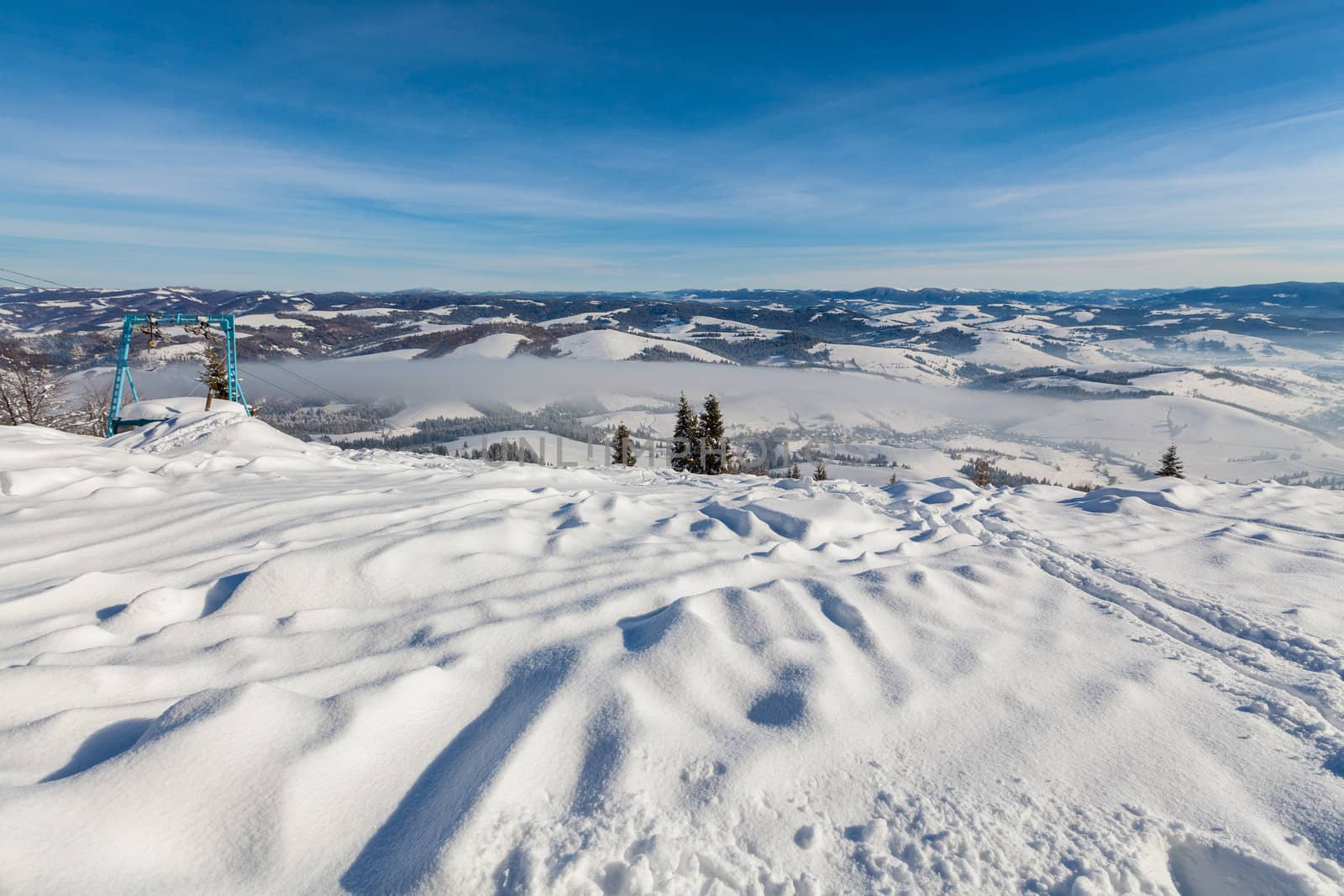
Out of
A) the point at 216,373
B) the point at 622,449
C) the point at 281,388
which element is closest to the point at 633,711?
the point at 622,449

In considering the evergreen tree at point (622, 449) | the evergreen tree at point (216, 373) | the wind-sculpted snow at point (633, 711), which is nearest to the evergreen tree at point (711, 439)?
the evergreen tree at point (622, 449)

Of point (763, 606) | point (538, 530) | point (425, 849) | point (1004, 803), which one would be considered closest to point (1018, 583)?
point (763, 606)

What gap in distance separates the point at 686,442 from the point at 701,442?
114 cm

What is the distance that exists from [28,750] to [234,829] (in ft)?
4.06

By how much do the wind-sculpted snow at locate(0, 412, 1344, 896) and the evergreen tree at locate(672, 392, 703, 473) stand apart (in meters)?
27.5

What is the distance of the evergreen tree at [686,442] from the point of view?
35.0 m

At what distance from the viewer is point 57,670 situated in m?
3.22

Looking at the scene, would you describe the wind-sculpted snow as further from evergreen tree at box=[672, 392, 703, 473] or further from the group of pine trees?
evergreen tree at box=[672, 392, 703, 473]

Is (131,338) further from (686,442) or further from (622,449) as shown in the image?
(686,442)

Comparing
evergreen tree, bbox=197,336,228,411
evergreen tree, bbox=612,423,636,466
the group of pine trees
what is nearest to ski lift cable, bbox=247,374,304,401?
evergreen tree, bbox=197,336,228,411

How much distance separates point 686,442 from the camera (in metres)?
35.7

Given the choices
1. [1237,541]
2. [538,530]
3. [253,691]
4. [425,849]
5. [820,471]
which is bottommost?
[820,471]

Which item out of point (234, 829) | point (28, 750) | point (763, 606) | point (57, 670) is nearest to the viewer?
point (234, 829)

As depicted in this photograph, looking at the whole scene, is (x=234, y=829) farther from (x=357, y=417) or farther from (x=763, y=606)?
(x=357, y=417)
